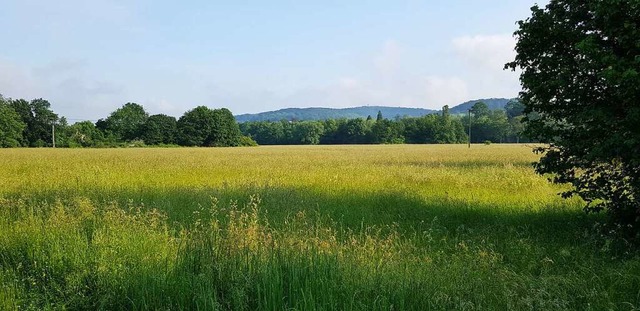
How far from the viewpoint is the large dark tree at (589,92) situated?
5.32m

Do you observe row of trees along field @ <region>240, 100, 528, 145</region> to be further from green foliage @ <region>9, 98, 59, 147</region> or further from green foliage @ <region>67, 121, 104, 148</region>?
green foliage @ <region>9, 98, 59, 147</region>

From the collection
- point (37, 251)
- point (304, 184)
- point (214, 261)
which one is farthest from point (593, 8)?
point (304, 184)

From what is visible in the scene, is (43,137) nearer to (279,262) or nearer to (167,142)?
(167,142)

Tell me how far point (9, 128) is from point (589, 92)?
100653 mm

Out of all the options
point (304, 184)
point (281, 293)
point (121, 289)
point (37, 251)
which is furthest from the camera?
point (304, 184)

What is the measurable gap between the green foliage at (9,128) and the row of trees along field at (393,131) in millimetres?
74828

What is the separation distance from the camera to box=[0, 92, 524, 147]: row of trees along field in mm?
90938

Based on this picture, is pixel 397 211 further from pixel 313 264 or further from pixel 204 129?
pixel 204 129

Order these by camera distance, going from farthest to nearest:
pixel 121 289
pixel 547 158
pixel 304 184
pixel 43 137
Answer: pixel 43 137
pixel 304 184
pixel 547 158
pixel 121 289

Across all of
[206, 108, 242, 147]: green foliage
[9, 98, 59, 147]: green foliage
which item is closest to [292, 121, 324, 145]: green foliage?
[206, 108, 242, 147]: green foliage

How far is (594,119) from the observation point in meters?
5.77

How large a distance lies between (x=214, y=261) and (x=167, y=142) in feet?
333

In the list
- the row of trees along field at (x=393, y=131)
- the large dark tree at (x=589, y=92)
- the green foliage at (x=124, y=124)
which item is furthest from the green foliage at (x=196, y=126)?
the large dark tree at (x=589, y=92)

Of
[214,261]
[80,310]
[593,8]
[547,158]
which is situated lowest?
[80,310]
